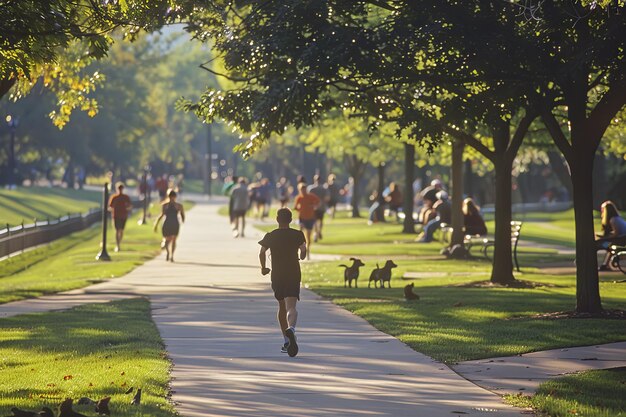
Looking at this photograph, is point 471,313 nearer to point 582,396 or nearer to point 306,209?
point 582,396

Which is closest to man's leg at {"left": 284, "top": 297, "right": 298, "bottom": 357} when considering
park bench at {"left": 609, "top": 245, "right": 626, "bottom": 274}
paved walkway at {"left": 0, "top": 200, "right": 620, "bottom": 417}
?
paved walkway at {"left": 0, "top": 200, "right": 620, "bottom": 417}

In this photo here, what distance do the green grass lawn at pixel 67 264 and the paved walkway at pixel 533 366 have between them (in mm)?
10654

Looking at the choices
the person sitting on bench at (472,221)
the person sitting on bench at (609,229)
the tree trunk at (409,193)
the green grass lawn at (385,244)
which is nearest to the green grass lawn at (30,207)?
the green grass lawn at (385,244)

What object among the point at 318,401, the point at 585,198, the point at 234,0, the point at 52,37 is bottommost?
the point at 318,401

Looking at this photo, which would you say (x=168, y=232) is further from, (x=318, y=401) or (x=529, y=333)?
(x=318, y=401)

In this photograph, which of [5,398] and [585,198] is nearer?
[5,398]

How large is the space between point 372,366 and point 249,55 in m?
6.51

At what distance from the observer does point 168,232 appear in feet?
104

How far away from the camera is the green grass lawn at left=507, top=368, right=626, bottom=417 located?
34.9 feet

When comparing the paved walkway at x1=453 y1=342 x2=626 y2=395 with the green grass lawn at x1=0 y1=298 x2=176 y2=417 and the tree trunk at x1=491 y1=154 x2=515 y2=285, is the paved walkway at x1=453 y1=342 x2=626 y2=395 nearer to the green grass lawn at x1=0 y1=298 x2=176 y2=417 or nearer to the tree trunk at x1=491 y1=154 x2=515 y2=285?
the green grass lawn at x1=0 y1=298 x2=176 y2=417

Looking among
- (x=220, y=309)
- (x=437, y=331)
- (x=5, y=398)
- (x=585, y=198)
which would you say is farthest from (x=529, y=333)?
(x=5, y=398)

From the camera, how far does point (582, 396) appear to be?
37.3 ft

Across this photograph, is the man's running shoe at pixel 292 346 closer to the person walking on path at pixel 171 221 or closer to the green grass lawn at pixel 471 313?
the green grass lawn at pixel 471 313

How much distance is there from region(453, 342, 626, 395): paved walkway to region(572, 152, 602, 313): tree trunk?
10.0 ft
